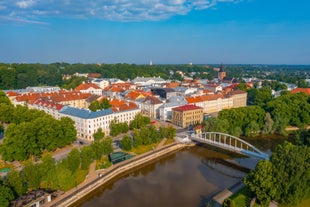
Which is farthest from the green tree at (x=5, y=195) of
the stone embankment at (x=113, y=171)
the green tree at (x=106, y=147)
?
Result: the green tree at (x=106, y=147)

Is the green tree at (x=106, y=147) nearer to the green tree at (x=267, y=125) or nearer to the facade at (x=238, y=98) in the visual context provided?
the green tree at (x=267, y=125)

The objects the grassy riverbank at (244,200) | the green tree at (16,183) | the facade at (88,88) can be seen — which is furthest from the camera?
the facade at (88,88)

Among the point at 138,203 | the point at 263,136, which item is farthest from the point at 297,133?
the point at 138,203

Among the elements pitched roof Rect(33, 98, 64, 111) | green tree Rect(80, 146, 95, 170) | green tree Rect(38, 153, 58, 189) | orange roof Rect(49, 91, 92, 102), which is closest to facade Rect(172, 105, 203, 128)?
pitched roof Rect(33, 98, 64, 111)

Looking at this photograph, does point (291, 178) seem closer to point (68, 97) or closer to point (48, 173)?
point (48, 173)

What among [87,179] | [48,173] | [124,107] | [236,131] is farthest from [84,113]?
[236,131]
